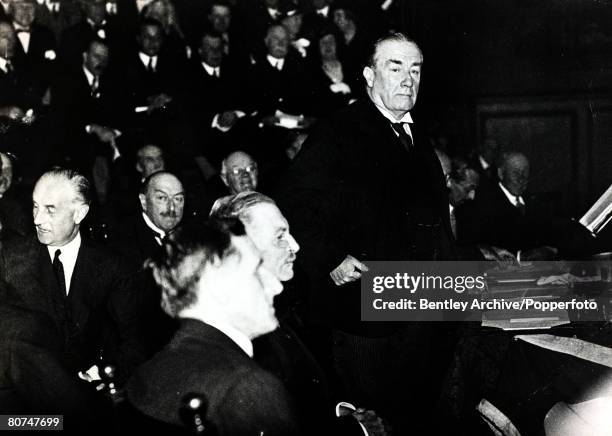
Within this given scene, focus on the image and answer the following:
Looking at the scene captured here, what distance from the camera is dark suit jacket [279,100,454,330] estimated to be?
11.6ft

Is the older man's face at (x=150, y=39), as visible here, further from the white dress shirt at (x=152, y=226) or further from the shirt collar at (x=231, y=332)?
the shirt collar at (x=231, y=332)

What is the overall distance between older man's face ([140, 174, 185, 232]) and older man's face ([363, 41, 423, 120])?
1.22m

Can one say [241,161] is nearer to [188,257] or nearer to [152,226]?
[152,226]

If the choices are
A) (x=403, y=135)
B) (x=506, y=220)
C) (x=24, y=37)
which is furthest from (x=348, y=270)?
(x=24, y=37)

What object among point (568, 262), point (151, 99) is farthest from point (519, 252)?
point (151, 99)

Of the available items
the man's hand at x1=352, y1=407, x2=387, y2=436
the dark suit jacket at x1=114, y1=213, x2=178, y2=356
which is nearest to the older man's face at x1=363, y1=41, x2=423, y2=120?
the dark suit jacket at x1=114, y1=213, x2=178, y2=356

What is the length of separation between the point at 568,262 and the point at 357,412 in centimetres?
131

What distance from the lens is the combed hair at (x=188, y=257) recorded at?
1947 mm

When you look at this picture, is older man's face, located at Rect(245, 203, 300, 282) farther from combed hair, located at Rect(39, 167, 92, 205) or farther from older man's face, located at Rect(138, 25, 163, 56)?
older man's face, located at Rect(138, 25, 163, 56)

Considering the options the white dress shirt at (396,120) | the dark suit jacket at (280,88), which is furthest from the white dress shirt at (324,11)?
the white dress shirt at (396,120)

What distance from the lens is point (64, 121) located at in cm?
527

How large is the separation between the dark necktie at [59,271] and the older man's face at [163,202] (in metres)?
0.89

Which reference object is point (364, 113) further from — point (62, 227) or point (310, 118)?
point (310, 118)

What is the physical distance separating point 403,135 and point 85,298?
1611 millimetres
